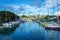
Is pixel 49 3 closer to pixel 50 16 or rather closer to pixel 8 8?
pixel 50 16

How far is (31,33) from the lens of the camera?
9.42 ft

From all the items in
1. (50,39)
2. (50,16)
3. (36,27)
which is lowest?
(50,39)

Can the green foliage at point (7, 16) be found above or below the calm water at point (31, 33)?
above

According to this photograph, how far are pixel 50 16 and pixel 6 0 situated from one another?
85 centimetres

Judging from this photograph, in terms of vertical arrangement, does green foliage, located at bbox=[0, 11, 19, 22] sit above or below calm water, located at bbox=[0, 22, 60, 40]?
above

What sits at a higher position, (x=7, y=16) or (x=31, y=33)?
(x=7, y=16)

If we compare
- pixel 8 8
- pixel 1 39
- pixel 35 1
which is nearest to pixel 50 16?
pixel 35 1

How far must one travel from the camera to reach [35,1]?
2.89 meters

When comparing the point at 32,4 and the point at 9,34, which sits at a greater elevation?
the point at 32,4

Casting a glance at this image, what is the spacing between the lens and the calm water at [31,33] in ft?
9.33

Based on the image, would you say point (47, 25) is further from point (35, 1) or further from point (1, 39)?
point (1, 39)

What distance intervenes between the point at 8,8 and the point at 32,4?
0.45 metres

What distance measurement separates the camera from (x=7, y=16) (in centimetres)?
289

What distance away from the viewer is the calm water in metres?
2.84
